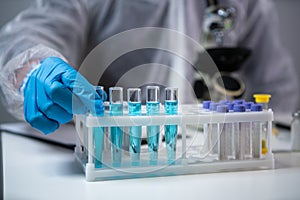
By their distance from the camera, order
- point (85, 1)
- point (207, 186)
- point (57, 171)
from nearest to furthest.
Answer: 1. point (207, 186)
2. point (57, 171)
3. point (85, 1)

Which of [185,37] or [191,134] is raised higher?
[185,37]

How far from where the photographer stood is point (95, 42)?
175 centimetres

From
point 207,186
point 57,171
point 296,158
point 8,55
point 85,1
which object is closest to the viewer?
point 207,186

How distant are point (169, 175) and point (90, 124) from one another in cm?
21

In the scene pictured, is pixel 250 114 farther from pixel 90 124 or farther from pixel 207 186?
pixel 90 124

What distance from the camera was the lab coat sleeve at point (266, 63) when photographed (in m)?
2.05

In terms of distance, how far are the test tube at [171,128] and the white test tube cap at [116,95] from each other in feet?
0.34

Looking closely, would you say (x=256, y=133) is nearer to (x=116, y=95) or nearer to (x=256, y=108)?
(x=256, y=108)

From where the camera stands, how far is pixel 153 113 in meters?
0.87

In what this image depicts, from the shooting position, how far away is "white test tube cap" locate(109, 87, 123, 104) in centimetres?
85

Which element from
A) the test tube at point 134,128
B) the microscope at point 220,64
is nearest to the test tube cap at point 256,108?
the test tube at point 134,128

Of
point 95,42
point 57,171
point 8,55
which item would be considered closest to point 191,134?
point 57,171

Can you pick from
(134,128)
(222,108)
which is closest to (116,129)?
(134,128)

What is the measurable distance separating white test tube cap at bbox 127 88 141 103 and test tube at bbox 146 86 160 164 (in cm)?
2
